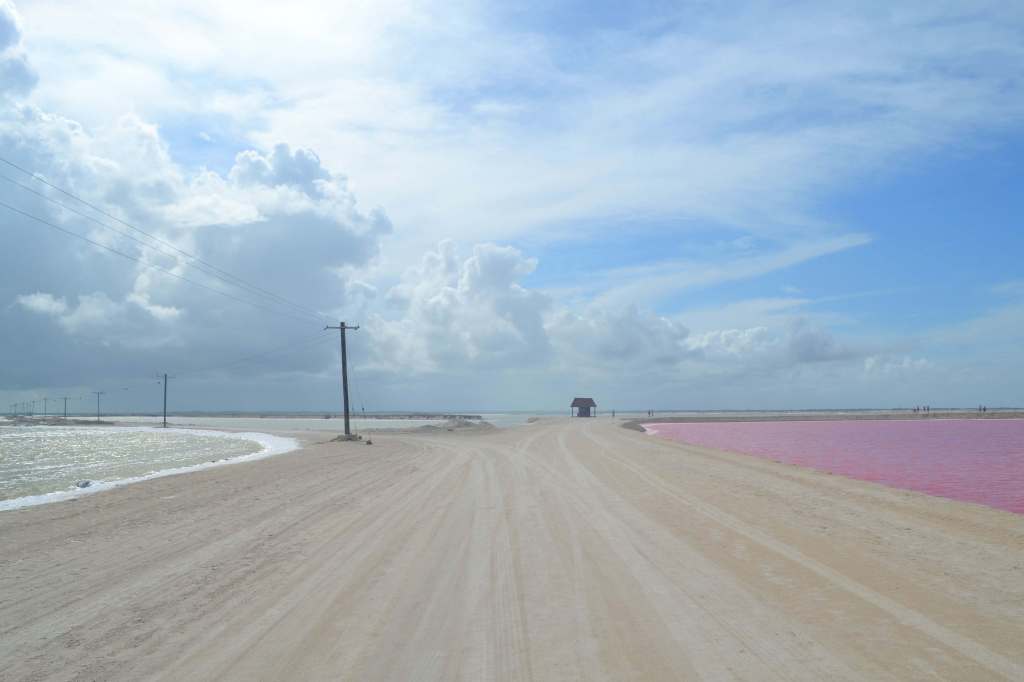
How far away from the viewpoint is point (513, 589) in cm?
846

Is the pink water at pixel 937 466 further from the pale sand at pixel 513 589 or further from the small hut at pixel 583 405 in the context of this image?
the small hut at pixel 583 405

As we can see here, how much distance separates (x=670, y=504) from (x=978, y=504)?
8.12 meters

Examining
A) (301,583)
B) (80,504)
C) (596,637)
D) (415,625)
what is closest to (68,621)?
(301,583)

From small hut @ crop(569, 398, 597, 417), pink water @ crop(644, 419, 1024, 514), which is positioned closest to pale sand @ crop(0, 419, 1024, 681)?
pink water @ crop(644, 419, 1024, 514)

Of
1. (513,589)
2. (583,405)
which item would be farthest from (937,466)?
(583,405)

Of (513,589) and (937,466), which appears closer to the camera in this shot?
(513,589)

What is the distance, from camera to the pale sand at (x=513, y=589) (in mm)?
6129

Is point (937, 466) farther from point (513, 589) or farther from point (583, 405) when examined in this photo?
point (583, 405)

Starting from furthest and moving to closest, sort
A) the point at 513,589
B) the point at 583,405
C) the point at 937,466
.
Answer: the point at 583,405 < the point at 937,466 < the point at 513,589

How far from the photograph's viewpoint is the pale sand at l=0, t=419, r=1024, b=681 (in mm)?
6129

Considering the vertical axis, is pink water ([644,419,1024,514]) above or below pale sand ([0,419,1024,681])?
below

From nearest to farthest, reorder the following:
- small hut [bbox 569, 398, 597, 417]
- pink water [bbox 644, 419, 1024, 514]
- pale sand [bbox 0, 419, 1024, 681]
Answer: pale sand [bbox 0, 419, 1024, 681]
pink water [bbox 644, 419, 1024, 514]
small hut [bbox 569, 398, 597, 417]

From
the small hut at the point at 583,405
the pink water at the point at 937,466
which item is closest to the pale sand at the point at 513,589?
the pink water at the point at 937,466

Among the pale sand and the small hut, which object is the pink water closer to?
the pale sand
